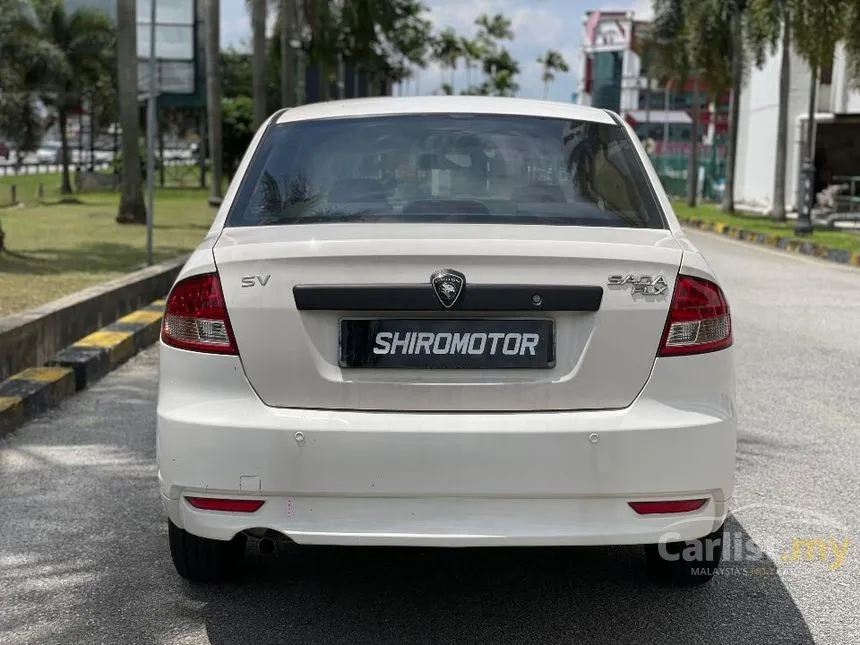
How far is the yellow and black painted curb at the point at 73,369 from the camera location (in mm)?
6480

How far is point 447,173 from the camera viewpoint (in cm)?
412

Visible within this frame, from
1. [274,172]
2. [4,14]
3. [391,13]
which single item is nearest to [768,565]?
[274,172]

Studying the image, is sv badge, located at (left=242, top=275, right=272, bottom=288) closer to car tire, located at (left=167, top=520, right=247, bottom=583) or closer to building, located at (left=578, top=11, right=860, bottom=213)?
car tire, located at (left=167, top=520, right=247, bottom=583)

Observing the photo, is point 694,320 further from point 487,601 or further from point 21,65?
point 21,65

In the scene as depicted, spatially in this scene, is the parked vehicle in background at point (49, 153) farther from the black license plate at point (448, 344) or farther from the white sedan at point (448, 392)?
the black license plate at point (448, 344)

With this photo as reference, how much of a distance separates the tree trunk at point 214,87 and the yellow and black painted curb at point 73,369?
61.1 ft

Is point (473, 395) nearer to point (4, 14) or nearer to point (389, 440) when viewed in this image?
point (389, 440)

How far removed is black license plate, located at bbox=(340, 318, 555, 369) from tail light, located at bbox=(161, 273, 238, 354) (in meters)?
0.34

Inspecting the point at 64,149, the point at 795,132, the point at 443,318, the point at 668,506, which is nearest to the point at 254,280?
the point at 443,318

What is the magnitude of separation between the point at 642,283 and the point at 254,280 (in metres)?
1.05

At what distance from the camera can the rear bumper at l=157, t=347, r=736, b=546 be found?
10.5 feet

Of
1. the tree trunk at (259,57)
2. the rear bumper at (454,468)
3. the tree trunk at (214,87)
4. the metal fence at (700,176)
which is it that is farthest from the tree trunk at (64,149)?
the rear bumper at (454,468)

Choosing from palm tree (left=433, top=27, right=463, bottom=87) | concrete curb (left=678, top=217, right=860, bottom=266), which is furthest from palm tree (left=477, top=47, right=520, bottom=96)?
concrete curb (left=678, top=217, right=860, bottom=266)

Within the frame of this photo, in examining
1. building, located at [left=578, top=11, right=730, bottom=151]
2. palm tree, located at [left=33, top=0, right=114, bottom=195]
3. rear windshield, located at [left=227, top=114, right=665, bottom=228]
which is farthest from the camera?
building, located at [left=578, top=11, right=730, bottom=151]
